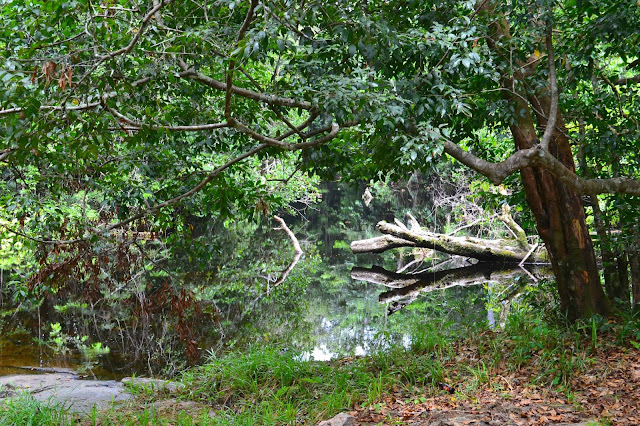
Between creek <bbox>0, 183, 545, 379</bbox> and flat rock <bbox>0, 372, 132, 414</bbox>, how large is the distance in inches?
34.8

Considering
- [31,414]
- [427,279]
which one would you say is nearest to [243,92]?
[31,414]

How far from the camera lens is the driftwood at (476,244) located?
13.5m

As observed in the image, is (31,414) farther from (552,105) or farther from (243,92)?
(552,105)

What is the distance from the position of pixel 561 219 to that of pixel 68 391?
5.69 m

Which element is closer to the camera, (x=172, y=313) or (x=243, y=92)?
(x=243, y=92)

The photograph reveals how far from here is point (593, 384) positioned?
4.85m

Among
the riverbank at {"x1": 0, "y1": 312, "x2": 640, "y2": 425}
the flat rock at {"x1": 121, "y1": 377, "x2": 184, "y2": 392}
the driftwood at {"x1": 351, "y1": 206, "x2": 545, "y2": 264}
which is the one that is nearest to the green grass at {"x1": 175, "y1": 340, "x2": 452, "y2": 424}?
the riverbank at {"x1": 0, "y1": 312, "x2": 640, "y2": 425}

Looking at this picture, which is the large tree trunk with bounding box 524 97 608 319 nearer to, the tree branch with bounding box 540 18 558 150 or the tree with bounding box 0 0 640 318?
the tree with bounding box 0 0 640 318

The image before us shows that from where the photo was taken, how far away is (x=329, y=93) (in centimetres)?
451

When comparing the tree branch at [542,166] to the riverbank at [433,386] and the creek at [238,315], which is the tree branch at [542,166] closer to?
the riverbank at [433,386]

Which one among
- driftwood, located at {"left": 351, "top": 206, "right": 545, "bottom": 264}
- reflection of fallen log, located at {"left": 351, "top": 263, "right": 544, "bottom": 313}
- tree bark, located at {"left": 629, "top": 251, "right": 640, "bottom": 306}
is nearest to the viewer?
tree bark, located at {"left": 629, "top": 251, "right": 640, "bottom": 306}

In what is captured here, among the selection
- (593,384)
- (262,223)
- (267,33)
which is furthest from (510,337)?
(262,223)

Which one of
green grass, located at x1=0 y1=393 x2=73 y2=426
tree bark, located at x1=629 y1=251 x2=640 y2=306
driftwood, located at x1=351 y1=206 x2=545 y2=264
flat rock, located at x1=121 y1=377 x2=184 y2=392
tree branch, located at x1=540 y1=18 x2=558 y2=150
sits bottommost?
flat rock, located at x1=121 y1=377 x2=184 y2=392

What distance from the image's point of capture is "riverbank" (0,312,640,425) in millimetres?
4562
